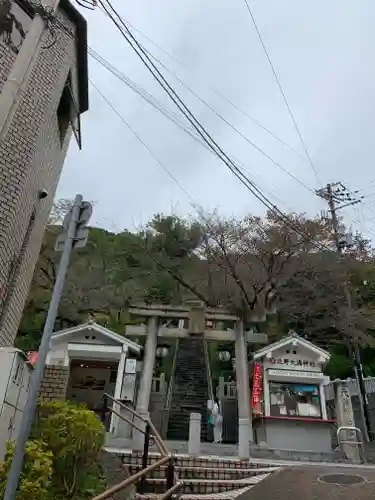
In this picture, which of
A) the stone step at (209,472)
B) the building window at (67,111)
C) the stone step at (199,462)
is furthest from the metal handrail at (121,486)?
the building window at (67,111)

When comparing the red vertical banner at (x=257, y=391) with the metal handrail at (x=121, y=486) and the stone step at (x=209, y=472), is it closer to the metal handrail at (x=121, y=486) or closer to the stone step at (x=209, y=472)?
the stone step at (x=209, y=472)

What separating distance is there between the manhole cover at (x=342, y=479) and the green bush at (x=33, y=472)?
340 cm

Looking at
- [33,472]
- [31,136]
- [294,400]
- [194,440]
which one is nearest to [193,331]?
[294,400]

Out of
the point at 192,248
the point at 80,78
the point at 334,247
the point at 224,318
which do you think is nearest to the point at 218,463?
the point at 224,318

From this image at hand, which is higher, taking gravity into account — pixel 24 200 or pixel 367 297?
pixel 367 297

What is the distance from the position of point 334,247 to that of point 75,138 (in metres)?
17.7

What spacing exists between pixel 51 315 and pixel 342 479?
9.51ft

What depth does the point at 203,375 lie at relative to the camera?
947 inches

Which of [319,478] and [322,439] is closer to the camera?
[319,478]

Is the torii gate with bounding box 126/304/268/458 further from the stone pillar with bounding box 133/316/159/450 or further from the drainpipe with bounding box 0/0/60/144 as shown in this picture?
the drainpipe with bounding box 0/0/60/144

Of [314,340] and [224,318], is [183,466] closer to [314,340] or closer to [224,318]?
[224,318]

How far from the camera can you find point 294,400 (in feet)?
59.9

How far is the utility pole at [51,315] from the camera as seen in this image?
3.24 m

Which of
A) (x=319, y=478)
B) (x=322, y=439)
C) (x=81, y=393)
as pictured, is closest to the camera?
(x=319, y=478)
